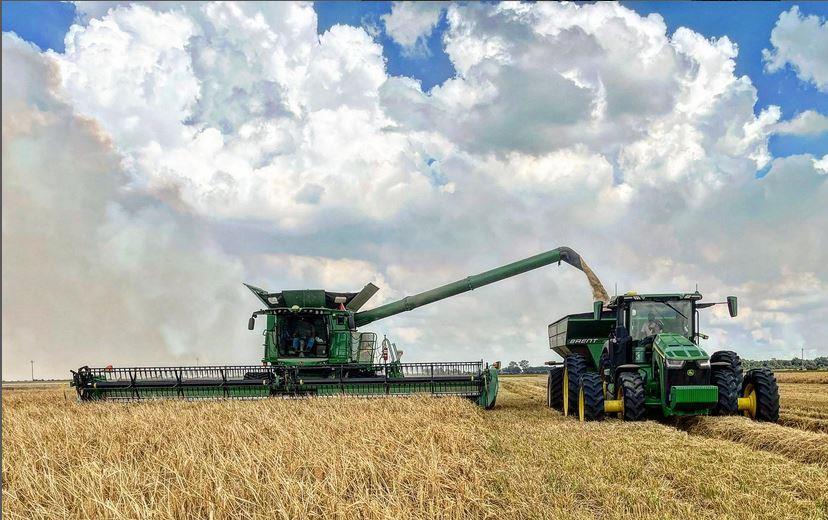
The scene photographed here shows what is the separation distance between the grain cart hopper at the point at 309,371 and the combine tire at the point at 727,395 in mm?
5317

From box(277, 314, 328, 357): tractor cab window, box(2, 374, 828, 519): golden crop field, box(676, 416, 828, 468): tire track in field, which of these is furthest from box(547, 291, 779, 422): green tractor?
box(277, 314, 328, 357): tractor cab window

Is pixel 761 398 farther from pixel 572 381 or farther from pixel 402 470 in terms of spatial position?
pixel 402 470

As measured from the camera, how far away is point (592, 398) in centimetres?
1206

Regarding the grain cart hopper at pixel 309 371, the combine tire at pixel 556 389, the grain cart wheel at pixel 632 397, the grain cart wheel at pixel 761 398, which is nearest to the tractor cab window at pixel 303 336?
the grain cart hopper at pixel 309 371

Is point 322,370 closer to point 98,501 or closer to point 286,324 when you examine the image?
point 286,324

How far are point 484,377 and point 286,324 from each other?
5313mm

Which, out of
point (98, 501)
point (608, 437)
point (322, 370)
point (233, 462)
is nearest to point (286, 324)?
point (322, 370)

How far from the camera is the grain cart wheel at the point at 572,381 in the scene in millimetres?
13320

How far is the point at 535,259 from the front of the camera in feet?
68.5

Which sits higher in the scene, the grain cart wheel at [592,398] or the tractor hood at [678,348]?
the tractor hood at [678,348]

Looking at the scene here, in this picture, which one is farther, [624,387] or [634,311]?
[634,311]

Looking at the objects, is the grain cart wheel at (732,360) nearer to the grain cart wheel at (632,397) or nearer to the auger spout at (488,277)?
the grain cart wheel at (632,397)

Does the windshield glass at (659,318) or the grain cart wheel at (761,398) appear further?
the windshield glass at (659,318)

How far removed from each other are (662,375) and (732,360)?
1.51 m
